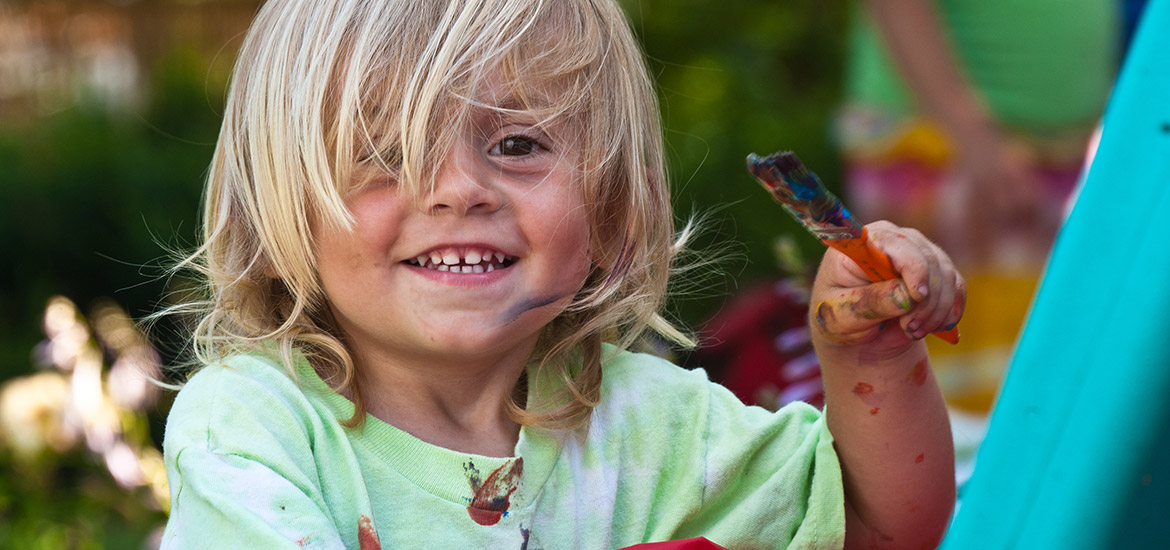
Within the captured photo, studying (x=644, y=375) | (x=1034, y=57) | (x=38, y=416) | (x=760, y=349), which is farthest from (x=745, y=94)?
(x=644, y=375)

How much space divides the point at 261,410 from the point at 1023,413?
30.5 inches

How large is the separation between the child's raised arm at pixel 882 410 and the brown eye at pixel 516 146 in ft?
1.15

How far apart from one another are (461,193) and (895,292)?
46 cm

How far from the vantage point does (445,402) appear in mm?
1485

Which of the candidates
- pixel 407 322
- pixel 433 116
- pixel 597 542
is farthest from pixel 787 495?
pixel 433 116

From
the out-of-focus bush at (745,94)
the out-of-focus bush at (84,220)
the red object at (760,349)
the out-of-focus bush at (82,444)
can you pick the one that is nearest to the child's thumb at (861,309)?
the red object at (760,349)

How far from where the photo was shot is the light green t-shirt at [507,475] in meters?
1.21

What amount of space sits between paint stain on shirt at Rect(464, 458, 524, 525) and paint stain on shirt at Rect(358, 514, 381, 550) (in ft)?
0.40

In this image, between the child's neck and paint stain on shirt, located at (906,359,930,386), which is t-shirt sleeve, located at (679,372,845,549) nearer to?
paint stain on shirt, located at (906,359,930,386)

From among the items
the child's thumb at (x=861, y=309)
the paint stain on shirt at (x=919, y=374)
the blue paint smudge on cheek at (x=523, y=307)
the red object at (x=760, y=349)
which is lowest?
the red object at (x=760, y=349)

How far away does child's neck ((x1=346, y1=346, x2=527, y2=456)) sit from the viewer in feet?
4.74

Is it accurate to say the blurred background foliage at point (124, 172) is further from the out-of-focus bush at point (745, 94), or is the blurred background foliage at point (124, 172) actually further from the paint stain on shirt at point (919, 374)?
the paint stain on shirt at point (919, 374)

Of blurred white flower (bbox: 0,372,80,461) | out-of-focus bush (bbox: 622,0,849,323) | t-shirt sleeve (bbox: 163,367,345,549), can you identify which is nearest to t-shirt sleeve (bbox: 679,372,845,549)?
t-shirt sleeve (bbox: 163,367,345,549)

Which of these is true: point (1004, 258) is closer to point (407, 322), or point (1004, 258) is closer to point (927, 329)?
point (927, 329)
